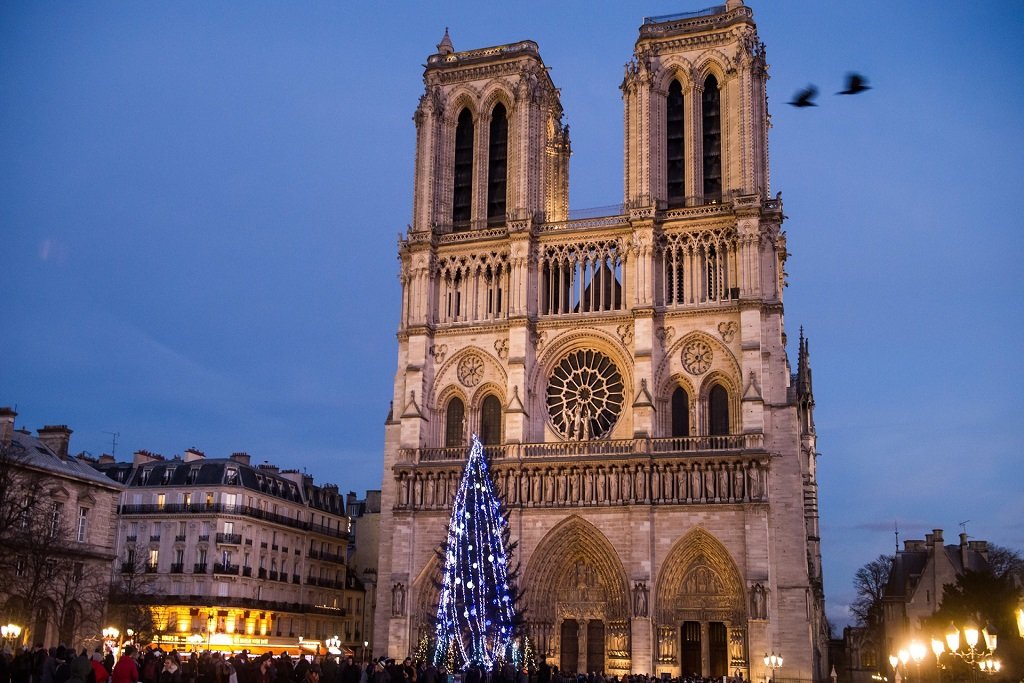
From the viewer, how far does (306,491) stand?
50531 millimetres

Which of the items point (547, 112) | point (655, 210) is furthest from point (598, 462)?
point (547, 112)

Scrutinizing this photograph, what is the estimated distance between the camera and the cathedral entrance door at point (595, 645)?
36.2 metres

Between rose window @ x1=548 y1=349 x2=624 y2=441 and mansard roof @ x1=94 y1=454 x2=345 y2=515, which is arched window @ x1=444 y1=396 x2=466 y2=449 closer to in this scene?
rose window @ x1=548 y1=349 x2=624 y2=441

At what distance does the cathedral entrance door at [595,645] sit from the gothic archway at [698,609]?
Result: 223 cm

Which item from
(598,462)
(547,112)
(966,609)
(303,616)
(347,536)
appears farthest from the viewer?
(347,536)

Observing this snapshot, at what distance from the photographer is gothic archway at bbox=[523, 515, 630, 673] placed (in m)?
36.0

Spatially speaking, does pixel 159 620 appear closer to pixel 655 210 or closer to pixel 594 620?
pixel 594 620

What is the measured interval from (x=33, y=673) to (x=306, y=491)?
30599mm

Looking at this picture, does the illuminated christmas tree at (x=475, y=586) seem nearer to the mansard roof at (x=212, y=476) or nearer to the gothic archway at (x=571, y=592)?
the gothic archway at (x=571, y=592)

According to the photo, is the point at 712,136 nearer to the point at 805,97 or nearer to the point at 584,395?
the point at 584,395

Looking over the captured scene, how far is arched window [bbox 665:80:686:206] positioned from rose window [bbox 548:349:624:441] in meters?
6.40

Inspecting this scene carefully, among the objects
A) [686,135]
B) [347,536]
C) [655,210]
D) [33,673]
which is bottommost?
[33,673]

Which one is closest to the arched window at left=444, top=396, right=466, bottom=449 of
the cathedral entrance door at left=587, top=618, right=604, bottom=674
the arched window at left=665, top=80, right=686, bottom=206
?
the cathedral entrance door at left=587, top=618, right=604, bottom=674

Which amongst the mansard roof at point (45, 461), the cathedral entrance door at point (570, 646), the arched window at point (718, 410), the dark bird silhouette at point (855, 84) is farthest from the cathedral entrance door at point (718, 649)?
the dark bird silhouette at point (855, 84)
